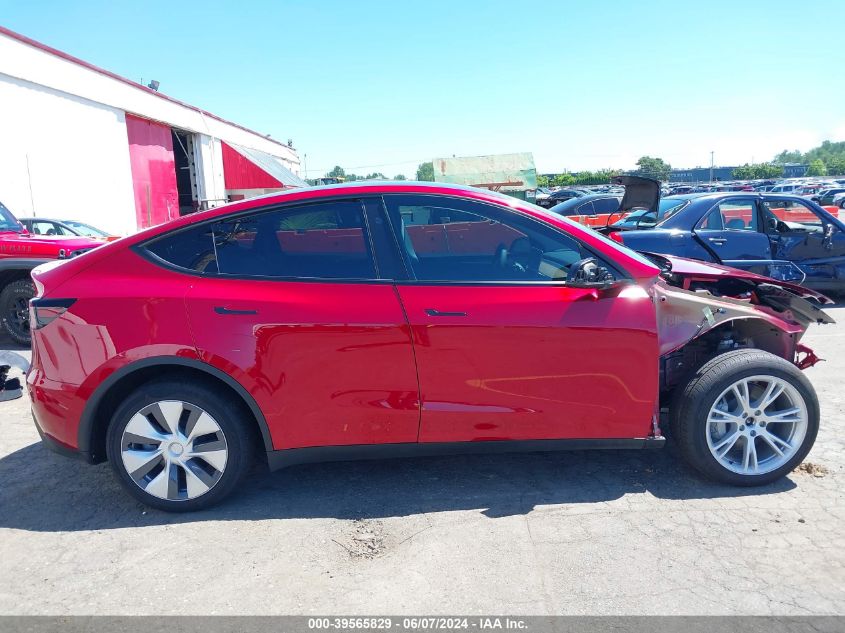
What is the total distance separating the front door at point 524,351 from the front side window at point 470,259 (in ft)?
0.03

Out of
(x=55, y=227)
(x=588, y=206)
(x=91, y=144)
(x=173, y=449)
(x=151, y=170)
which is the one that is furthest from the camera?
(x=151, y=170)

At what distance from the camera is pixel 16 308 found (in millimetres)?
Answer: 7754

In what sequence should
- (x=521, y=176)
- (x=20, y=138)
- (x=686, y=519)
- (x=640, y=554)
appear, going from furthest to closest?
(x=521, y=176), (x=20, y=138), (x=686, y=519), (x=640, y=554)

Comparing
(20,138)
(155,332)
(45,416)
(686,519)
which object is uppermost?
(20,138)

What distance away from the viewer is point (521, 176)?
23328 mm

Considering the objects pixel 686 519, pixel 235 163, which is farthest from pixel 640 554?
pixel 235 163

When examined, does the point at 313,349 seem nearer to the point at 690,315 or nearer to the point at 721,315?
the point at 690,315

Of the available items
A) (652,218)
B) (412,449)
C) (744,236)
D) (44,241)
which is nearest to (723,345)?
(412,449)

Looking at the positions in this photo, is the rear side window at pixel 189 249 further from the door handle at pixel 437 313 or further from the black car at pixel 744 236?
the black car at pixel 744 236

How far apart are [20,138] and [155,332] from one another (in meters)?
15.9

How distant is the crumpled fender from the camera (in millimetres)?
3621

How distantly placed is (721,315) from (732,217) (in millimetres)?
5636

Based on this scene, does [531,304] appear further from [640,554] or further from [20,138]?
[20,138]

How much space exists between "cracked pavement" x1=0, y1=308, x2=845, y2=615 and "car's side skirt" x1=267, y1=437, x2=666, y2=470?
11.8 inches
